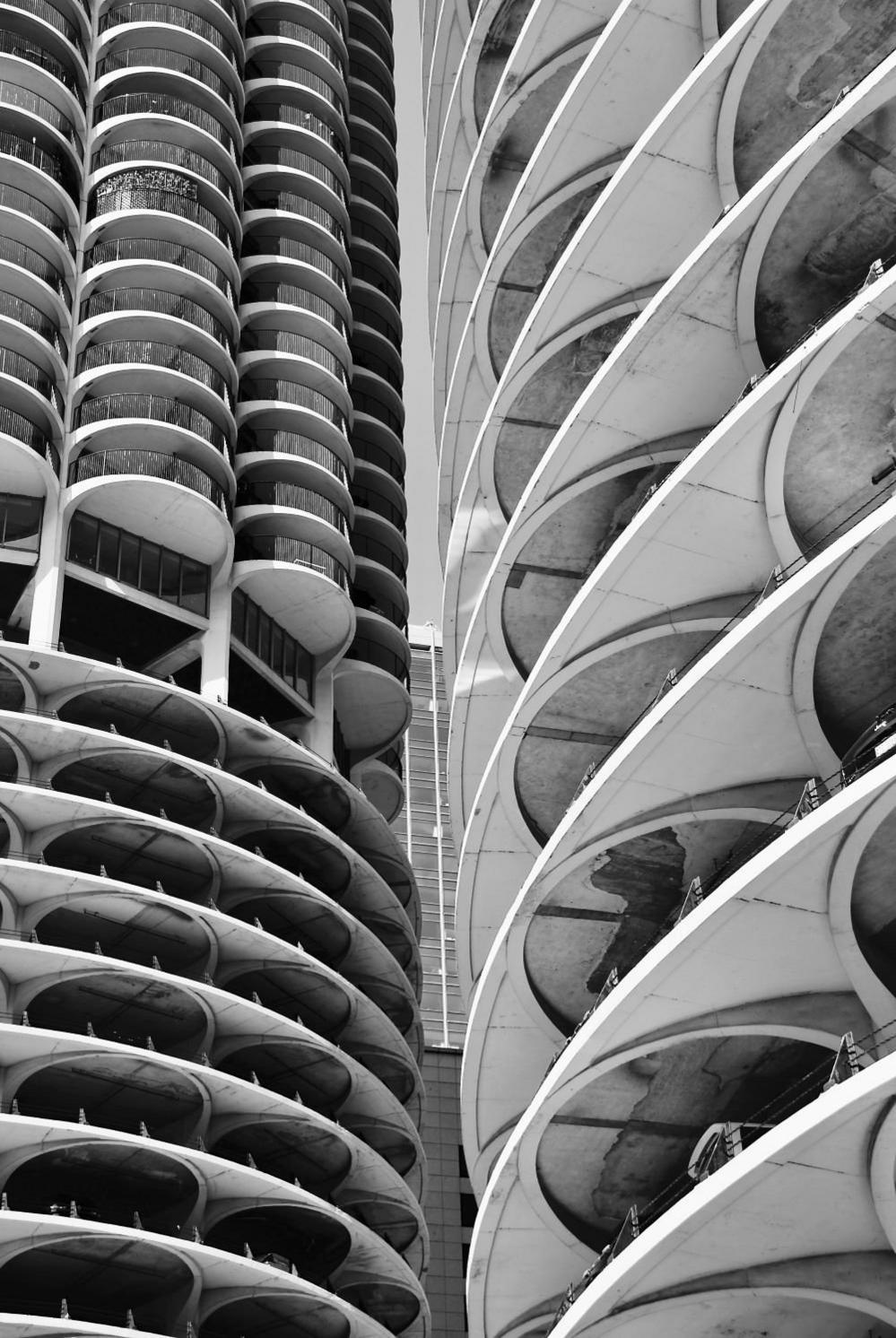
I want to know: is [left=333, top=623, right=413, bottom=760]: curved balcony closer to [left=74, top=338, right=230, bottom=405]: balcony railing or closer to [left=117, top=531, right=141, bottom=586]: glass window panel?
[left=74, top=338, right=230, bottom=405]: balcony railing

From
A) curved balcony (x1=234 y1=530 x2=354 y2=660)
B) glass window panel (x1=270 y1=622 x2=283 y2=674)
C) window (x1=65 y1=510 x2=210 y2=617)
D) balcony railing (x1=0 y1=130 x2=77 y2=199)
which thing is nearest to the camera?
window (x1=65 y1=510 x2=210 y2=617)

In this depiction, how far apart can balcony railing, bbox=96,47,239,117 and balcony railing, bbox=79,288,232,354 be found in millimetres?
9476

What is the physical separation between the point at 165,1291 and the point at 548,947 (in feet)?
81.3

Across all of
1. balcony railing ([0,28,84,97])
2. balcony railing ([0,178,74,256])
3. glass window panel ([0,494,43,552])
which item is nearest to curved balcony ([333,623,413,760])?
glass window panel ([0,494,43,552])

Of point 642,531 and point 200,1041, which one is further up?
point 200,1041

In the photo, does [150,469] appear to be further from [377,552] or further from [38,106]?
[377,552]

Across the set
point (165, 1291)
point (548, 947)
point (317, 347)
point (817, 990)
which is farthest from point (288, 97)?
point (817, 990)

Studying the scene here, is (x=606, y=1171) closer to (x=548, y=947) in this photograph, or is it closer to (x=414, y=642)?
(x=548, y=947)

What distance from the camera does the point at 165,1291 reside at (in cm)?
5247

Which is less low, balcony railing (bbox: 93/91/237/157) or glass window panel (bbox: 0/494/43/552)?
balcony railing (bbox: 93/91/237/157)

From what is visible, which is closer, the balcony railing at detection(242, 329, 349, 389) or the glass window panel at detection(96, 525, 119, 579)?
the glass window panel at detection(96, 525, 119, 579)

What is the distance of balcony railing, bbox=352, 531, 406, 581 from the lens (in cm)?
7469

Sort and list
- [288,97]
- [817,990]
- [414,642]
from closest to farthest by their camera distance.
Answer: [817,990] → [288,97] → [414,642]

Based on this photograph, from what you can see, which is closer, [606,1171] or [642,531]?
[642,531]
